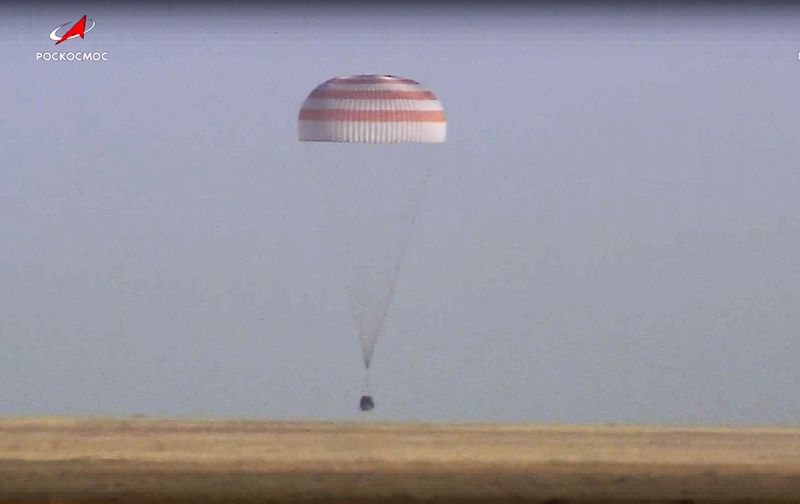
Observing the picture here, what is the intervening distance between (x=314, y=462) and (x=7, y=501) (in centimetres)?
223

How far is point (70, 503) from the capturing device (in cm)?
567

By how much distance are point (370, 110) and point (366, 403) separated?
1.88m

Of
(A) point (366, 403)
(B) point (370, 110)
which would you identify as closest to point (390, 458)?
(A) point (366, 403)

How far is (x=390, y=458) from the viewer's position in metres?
7.52

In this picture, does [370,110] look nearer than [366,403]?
No

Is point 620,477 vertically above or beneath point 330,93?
beneath

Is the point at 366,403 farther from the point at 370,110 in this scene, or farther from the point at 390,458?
the point at 370,110

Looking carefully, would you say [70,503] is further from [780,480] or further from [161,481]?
[780,480]

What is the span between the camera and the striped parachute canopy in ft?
24.2

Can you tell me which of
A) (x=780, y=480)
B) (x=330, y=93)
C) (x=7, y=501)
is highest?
(x=330, y=93)

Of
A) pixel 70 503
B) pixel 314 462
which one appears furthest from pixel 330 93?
pixel 70 503

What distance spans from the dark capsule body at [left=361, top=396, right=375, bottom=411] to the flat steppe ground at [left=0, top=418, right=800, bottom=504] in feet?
0.70

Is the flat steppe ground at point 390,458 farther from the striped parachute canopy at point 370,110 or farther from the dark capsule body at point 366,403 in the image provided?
the striped parachute canopy at point 370,110

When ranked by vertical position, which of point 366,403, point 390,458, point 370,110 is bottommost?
point 390,458
